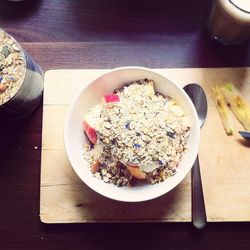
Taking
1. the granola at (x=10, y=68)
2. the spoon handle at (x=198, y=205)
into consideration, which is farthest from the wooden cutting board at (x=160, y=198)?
the granola at (x=10, y=68)

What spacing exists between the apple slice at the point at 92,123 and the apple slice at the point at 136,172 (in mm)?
105

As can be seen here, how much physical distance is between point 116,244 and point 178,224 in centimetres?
15

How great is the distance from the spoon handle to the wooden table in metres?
0.04

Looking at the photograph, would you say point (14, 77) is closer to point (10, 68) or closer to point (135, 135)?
point (10, 68)

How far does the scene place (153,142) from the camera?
0.80 m

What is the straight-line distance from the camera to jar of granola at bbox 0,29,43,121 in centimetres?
83

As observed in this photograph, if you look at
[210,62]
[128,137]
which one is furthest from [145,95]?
[210,62]

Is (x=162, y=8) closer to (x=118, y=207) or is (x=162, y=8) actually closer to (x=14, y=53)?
(x=14, y=53)

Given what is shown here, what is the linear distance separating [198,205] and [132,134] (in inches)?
8.8

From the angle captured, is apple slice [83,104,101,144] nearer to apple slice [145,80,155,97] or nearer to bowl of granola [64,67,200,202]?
bowl of granola [64,67,200,202]

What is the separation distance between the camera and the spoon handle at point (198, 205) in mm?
875

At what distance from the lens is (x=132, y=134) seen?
2.65 feet

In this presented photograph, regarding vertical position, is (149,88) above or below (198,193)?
above

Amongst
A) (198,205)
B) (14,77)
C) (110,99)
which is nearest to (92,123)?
→ (110,99)
